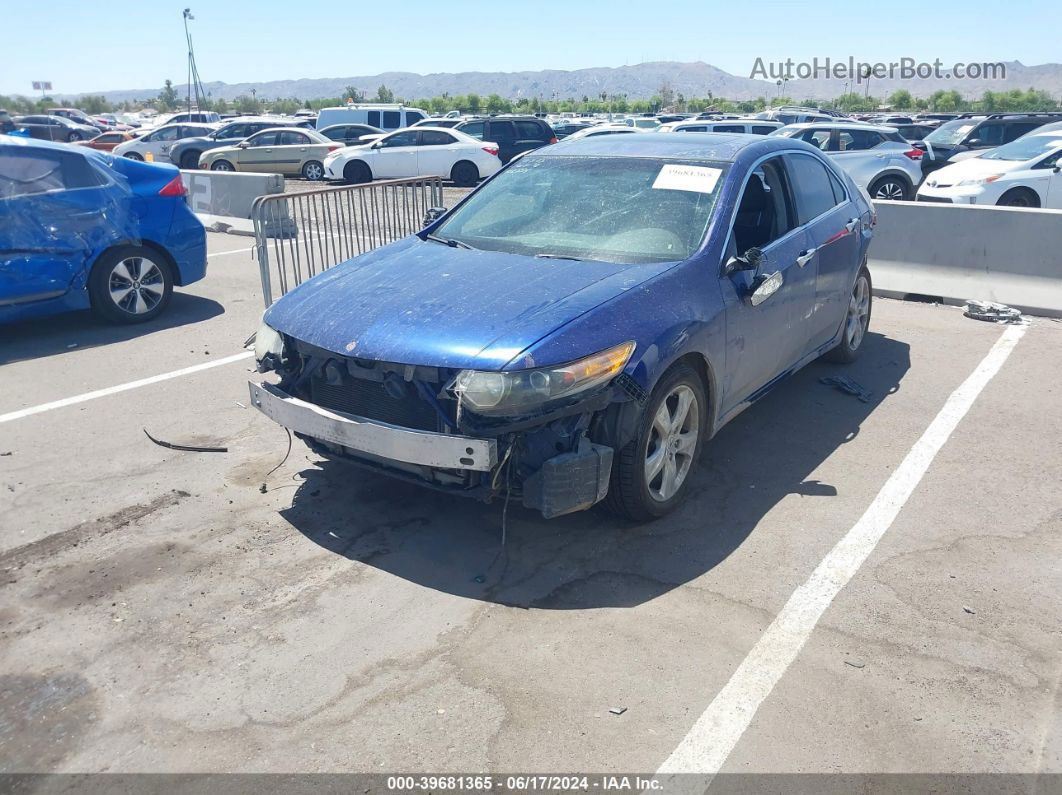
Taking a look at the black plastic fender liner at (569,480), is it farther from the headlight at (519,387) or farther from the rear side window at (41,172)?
the rear side window at (41,172)

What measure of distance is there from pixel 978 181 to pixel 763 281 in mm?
10740

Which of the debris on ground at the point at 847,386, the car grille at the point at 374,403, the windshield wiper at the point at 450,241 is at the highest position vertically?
the windshield wiper at the point at 450,241

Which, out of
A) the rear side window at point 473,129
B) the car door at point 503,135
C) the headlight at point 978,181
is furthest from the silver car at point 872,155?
the rear side window at point 473,129

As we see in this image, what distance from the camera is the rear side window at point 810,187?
6.02 meters

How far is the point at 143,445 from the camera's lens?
5.75m

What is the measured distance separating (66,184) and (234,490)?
14.6ft

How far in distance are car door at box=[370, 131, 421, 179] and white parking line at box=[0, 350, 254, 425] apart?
15.2 meters

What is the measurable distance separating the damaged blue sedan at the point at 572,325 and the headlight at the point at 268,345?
1 cm

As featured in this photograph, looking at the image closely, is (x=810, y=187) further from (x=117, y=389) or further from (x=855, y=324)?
(x=117, y=389)

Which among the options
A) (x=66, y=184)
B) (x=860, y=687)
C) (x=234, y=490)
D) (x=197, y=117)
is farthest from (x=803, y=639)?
(x=197, y=117)

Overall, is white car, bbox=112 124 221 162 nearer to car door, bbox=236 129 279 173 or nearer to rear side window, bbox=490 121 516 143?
car door, bbox=236 129 279 173

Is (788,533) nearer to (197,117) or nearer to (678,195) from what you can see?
(678,195)

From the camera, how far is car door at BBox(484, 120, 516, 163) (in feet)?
77.2

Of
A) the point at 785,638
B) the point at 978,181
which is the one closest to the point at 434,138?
the point at 978,181
